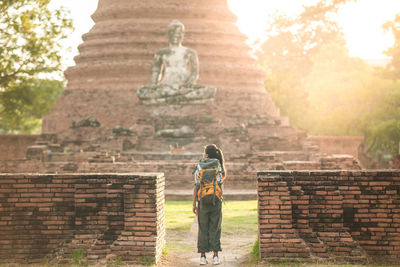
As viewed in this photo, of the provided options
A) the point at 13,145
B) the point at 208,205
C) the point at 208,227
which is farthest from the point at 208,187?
the point at 13,145

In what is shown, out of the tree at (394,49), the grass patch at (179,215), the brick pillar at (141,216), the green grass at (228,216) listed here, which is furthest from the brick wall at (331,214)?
the tree at (394,49)

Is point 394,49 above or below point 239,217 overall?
above

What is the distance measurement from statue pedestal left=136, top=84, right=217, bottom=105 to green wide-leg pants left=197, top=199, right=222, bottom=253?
11897 mm

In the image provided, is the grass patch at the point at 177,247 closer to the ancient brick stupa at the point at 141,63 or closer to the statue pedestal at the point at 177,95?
the statue pedestal at the point at 177,95

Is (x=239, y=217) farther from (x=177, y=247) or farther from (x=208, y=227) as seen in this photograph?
(x=208, y=227)

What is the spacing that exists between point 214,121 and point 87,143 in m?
3.80

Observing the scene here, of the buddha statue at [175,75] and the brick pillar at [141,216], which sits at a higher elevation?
the buddha statue at [175,75]

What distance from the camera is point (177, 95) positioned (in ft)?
60.8

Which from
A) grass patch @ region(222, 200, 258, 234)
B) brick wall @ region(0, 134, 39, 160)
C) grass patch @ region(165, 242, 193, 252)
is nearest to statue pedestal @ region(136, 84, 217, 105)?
brick wall @ region(0, 134, 39, 160)

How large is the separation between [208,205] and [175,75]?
42.2 feet

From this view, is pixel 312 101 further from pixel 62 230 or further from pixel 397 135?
pixel 62 230

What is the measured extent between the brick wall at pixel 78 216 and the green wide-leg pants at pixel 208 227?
0.47m

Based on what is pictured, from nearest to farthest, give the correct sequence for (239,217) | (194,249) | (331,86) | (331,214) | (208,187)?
(331,214) → (208,187) → (194,249) → (239,217) → (331,86)

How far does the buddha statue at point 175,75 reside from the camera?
18688 millimetres
